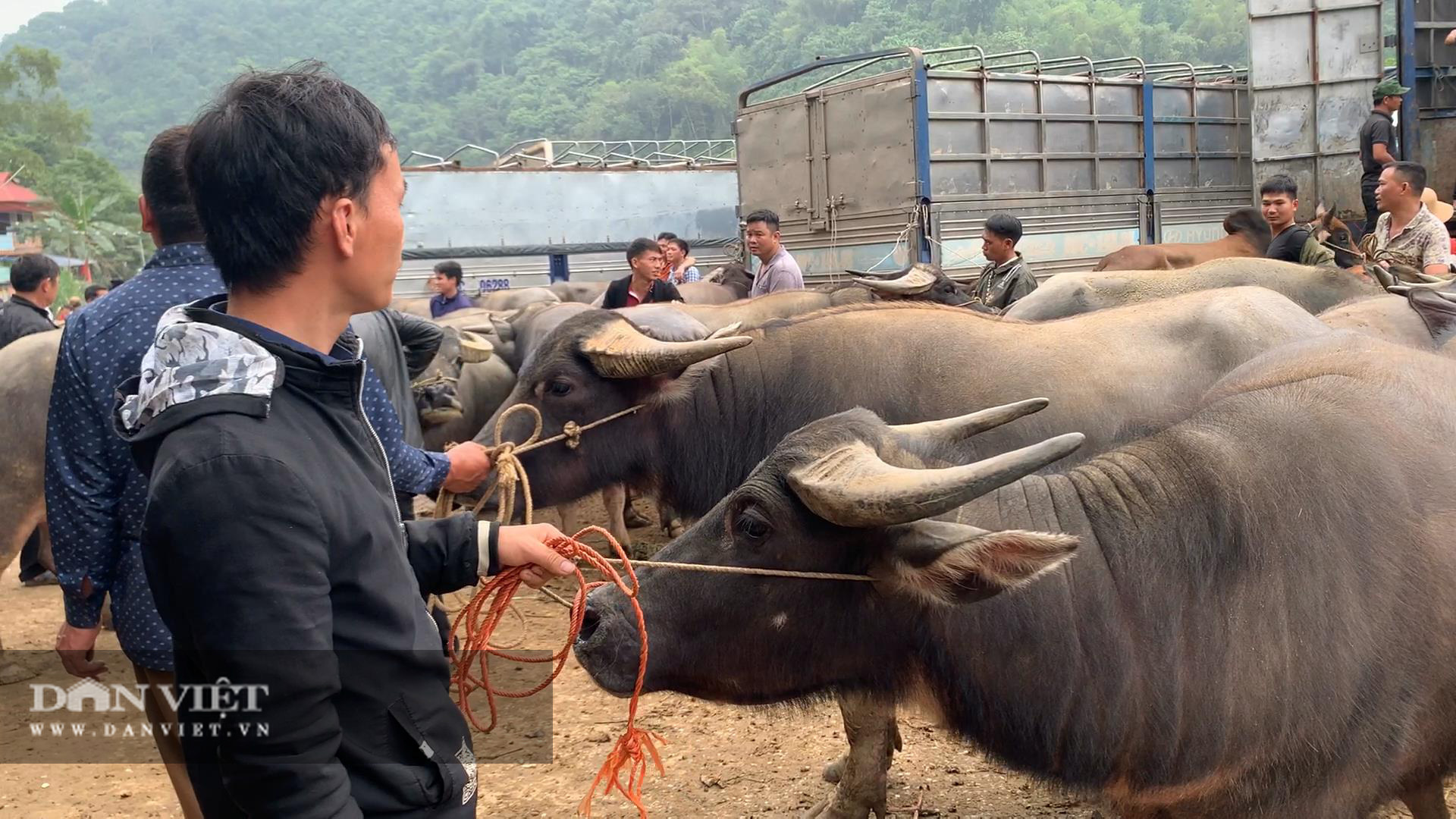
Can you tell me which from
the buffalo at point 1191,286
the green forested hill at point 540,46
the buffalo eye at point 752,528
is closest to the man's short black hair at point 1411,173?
the buffalo at point 1191,286

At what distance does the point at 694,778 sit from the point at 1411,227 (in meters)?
Answer: 5.55

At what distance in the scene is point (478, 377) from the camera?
340 inches

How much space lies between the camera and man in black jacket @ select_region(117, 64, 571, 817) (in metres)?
1.47

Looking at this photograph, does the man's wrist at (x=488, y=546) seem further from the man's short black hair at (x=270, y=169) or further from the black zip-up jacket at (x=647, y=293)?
the black zip-up jacket at (x=647, y=293)

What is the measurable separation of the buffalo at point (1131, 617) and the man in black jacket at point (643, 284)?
21.2ft

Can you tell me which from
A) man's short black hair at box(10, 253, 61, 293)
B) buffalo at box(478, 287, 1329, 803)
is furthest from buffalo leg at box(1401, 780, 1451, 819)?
man's short black hair at box(10, 253, 61, 293)

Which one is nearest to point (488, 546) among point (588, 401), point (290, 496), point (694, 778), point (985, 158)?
point (290, 496)

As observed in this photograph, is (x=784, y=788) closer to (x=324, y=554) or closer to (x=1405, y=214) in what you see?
(x=324, y=554)

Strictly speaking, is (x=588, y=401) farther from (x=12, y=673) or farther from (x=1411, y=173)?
(x=1411, y=173)

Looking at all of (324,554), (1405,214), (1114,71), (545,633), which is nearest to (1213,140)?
(1114,71)

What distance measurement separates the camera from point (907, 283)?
22.1 ft

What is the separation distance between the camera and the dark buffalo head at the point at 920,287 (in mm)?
6535

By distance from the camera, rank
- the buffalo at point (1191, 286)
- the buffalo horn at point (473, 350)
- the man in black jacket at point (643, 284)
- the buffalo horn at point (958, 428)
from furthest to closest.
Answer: the man in black jacket at point (643, 284) → the buffalo horn at point (473, 350) → the buffalo at point (1191, 286) → the buffalo horn at point (958, 428)

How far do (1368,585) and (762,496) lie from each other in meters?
1.35
